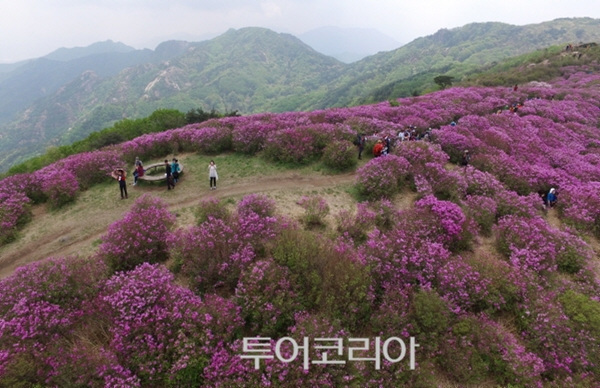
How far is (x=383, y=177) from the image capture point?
1617 cm

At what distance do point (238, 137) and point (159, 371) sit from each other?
1734 cm

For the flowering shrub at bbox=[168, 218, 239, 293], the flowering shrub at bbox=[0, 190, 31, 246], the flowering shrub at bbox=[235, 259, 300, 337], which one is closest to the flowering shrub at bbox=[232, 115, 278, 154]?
the flowering shrub at bbox=[168, 218, 239, 293]

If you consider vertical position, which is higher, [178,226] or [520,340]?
[178,226]

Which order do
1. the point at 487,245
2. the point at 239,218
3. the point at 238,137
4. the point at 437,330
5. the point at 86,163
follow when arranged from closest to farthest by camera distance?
the point at 437,330, the point at 239,218, the point at 487,245, the point at 86,163, the point at 238,137

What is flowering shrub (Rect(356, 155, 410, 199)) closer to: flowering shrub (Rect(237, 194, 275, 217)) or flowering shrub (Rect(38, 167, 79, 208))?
flowering shrub (Rect(237, 194, 275, 217))

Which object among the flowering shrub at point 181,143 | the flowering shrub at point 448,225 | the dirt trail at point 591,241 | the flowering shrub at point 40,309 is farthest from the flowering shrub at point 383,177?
the flowering shrub at point 40,309

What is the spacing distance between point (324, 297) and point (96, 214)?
44.7 ft

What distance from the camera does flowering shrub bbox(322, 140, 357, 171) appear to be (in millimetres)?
19250

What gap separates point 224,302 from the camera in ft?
29.1

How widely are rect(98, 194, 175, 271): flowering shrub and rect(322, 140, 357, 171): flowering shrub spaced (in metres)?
10.8

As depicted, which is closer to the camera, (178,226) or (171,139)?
(178,226)

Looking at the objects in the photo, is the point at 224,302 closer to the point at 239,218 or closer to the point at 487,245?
the point at 239,218

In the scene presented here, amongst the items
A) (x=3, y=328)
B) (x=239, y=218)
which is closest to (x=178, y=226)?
(x=239, y=218)

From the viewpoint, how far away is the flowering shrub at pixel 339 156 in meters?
19.2
